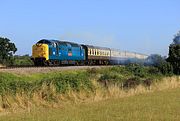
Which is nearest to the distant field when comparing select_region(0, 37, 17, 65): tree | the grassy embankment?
the grassy embankment

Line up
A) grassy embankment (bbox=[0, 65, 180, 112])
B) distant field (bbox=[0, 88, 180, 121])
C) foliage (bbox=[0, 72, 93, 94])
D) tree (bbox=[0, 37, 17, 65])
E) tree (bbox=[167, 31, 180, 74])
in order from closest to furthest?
distant field (bbox=[0, 88, 180, 121]) → grassy embankment (bbox=[0, 65, 180, 112]) → foliage (bbox=[0, 72, 93, 94]) → tree (bbox=[167, 31, 180, 74]) → tree (bbox=[0, 37, 17, 65])

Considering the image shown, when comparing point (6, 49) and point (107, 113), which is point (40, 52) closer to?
point (6, 49)

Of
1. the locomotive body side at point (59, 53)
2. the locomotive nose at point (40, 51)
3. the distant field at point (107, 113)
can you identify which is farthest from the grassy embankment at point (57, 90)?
the locomotive body side at point (59, 53)

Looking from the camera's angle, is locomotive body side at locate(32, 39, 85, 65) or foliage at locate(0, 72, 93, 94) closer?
foliage at locate(0, 72, 93, 94)

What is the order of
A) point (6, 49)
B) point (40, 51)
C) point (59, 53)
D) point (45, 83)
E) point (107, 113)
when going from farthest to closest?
point (6, 49) → point (59, 53) → point (40, 51) → point (45, 83) → point (107, 113)

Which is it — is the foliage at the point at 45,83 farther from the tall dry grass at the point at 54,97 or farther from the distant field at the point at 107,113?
the distant field at the point at 107,113

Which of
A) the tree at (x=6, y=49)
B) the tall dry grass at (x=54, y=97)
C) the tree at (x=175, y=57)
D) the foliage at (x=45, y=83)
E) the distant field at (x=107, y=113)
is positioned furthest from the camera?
the tree at (x=6, y=49)

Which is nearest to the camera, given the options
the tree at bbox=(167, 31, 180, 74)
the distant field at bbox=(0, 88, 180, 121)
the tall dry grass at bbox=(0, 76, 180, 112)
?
the distant field at bbox=(0, 88, 180, 121)

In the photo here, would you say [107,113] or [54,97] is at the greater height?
[54,97]

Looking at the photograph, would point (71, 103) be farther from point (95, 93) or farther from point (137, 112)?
point (137, 112)

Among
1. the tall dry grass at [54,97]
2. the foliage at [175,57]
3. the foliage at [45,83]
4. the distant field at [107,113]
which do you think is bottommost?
the distant field at [107,113]

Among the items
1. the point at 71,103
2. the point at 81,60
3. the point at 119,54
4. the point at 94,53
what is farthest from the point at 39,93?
the point at 119,54

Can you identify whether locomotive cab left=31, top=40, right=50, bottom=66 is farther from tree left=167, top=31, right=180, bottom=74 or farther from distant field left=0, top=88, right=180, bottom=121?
distant field left=0, top=88, right=180, bottom=121

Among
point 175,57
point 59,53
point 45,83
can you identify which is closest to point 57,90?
point 45,83
